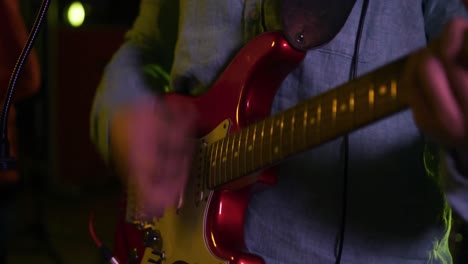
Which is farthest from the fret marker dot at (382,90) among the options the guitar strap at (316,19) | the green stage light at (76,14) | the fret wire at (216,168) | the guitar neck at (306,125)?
the green stage light at (76,14)

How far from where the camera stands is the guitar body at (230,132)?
744mm

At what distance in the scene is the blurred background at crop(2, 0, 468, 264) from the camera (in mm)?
2879

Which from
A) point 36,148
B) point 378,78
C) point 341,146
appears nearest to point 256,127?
point 341,146

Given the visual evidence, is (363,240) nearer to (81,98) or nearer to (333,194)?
(333,194)

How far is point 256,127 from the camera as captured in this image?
28.3 inches

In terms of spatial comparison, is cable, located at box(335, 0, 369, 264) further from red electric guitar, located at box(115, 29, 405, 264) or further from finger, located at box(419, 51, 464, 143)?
finger, located at box(419, 51, 464, 143)

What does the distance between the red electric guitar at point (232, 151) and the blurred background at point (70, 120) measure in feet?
6.45

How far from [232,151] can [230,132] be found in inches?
1.2

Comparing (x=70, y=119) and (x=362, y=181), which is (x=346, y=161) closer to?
(x=362, y=181)

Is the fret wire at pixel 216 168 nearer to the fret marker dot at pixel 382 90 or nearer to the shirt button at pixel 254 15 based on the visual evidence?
the shirt button at pixel 254 15

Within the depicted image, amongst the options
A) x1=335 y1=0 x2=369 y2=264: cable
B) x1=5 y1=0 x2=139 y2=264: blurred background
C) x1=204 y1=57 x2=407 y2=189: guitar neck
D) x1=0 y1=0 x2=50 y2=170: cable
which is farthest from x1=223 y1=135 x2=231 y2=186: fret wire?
x1=5 y1=0 x2=139 y2=264: blurred background

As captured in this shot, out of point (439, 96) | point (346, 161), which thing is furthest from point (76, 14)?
point (439, 96)

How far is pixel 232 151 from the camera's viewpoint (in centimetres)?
75

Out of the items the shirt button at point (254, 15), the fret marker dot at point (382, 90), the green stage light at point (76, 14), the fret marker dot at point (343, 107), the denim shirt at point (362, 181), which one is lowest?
the green stage light at point (76, 14)
